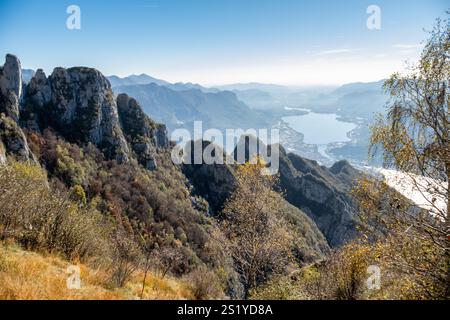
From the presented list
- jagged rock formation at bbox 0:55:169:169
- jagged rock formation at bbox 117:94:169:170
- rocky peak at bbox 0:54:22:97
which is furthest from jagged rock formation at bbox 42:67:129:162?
rocky peak at bbox 0:54:22:97

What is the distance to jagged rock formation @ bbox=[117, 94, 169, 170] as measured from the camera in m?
103

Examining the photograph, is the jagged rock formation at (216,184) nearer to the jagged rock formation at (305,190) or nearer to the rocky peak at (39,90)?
the jagged rock formation at (305,190)

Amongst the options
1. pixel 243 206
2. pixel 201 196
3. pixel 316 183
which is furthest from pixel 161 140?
pixel 243 206

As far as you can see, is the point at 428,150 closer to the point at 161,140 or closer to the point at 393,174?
the point at 393,174

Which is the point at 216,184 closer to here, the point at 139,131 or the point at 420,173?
the point at 139,131

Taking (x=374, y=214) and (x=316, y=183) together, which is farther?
(x=316, y=183)

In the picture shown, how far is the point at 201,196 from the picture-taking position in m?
107

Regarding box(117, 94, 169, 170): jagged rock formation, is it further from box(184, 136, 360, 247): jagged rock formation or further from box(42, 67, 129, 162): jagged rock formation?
box(184, 136, 360, 247): jagged rock formation

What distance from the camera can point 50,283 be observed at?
7086 mm

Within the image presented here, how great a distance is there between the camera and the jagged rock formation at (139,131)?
102812mm

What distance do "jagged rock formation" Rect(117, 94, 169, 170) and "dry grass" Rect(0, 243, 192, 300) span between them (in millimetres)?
94302

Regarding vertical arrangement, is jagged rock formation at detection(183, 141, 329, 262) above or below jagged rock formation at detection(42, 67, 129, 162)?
below

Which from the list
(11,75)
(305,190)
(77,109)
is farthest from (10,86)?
(305,190)

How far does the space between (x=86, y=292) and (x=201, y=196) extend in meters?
100
